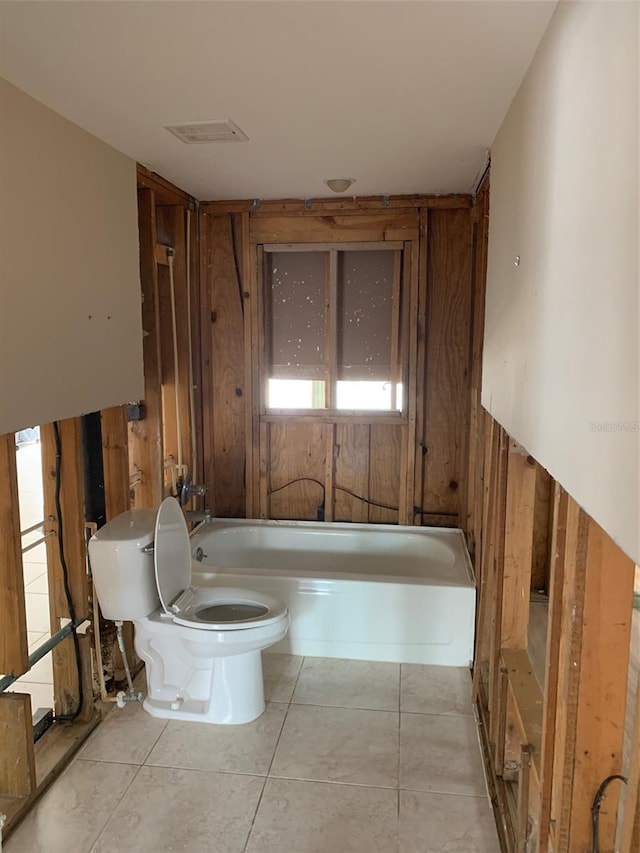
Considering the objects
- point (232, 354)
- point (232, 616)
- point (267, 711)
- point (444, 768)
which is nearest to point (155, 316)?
point (232, 354)

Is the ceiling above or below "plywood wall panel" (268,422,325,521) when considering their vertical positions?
above

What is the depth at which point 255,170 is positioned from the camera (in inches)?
109

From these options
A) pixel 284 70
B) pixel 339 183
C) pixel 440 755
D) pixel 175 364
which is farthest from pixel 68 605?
pixel 339 183

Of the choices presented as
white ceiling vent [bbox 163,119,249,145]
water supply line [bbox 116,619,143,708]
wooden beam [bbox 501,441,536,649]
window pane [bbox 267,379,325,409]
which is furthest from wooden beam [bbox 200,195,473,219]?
water supply line [bbox 116,619,143,708]

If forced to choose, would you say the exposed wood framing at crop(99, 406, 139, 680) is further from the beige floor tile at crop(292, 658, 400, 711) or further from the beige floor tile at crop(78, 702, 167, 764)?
the beige floor tile at crop(292, 658, 400, 711)

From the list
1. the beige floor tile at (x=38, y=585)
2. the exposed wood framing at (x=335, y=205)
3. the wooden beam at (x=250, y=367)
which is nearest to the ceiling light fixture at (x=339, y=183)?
the exposed wood framing at (x=335, y=205)

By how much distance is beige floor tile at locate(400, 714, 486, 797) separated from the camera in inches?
85.8

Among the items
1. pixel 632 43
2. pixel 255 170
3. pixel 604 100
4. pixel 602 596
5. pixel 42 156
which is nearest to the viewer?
pixel 632 43

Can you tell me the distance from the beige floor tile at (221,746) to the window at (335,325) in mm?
1764

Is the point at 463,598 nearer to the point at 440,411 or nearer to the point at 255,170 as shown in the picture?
the point at 440,411

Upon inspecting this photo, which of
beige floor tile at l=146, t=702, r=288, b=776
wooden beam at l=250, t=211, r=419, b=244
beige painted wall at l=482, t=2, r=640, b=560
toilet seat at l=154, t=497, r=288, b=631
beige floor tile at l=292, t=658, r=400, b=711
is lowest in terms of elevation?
beige floor tile at l=146, t=702, r=288, b=776

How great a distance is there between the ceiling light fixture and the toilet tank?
71.0 inches

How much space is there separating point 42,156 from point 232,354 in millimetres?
1854

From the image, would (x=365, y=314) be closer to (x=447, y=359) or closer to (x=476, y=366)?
(x=447, y=359)
